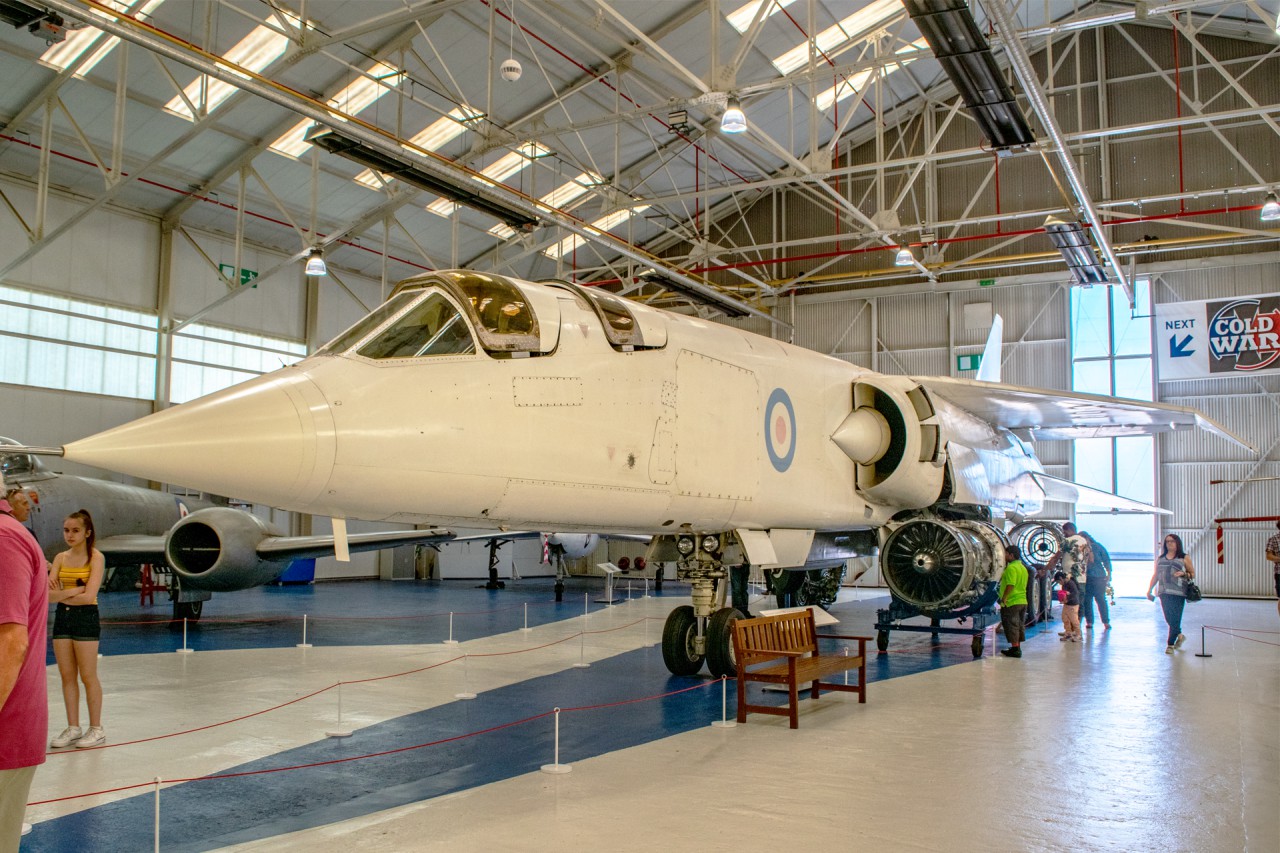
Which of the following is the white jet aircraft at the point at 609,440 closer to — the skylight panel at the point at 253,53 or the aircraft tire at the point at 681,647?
the aircraft tire at the point at 681,647

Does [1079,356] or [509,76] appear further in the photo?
[1079,356]

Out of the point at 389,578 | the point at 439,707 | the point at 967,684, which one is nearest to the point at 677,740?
the point at 439,707

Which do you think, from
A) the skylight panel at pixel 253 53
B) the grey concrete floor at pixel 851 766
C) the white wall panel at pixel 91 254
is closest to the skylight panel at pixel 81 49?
the skylight panel at pixel 253 53

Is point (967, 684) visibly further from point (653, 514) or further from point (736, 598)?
point (653, 514)

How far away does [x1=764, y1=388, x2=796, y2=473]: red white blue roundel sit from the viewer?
796cm

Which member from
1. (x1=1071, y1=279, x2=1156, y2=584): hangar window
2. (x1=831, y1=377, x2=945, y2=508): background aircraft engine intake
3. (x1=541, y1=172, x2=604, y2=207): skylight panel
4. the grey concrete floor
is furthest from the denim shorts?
(x1=1071, y1=279, x2=1156, y2=584): hangar window

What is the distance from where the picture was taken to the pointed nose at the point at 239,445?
14.0ft

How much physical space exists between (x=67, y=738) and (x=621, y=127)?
62.6 ft

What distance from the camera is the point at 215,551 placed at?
513 inches

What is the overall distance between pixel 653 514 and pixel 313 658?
5973 mm

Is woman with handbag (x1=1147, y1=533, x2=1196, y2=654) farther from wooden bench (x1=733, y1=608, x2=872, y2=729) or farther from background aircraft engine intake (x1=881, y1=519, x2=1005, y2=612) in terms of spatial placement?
wooden bench (x1=733, y1=608, x2=872, y2=729)

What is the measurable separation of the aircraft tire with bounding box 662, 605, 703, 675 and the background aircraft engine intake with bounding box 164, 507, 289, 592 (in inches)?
273

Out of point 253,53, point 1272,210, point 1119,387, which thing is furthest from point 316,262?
point 1119,387

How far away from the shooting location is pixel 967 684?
931 centimetres
